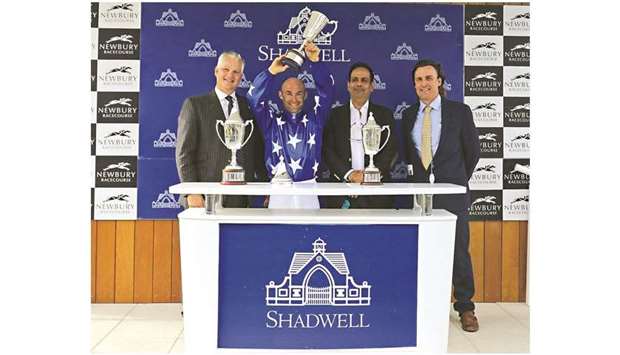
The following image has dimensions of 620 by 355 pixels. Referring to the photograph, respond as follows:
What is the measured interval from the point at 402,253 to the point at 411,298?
0.24 metres

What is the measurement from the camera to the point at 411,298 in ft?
10.0

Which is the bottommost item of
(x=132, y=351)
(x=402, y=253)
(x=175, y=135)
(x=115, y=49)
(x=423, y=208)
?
(x=132, y=351)

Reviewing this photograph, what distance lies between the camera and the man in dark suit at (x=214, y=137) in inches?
155

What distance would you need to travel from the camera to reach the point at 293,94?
3.82 meters

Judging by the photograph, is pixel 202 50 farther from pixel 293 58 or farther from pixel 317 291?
pixel 317 291

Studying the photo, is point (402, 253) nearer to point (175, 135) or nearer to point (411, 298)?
point (411, 298)

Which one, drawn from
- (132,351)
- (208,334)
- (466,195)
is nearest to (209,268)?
(208,334)

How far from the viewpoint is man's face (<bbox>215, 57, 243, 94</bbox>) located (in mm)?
4039

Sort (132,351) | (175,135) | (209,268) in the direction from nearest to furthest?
1. (209,268)
2. (132,351)
3. (175,135)

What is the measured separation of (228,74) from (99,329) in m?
1.86

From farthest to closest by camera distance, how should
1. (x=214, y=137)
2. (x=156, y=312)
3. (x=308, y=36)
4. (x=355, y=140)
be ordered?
(x=156, y=312) < (x=355, y=140) < (x=214, y=137) < (x=308, y=36)

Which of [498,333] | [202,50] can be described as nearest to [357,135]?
[202,50]

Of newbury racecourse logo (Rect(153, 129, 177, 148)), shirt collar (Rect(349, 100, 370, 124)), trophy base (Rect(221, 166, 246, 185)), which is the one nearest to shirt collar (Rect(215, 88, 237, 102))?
newbury racecourse logo (Rect(153, 129, 177, 148))

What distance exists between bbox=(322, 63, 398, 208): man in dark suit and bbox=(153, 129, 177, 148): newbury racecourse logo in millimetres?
1113
